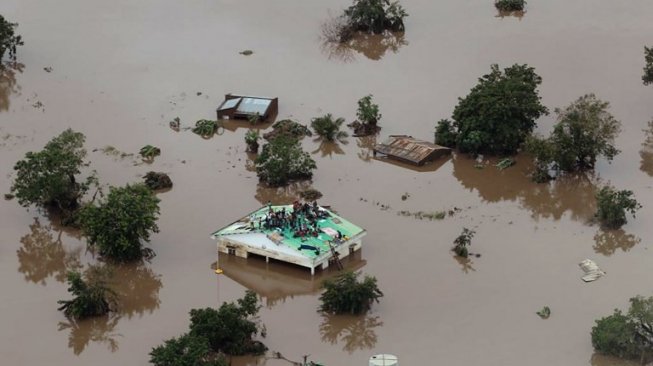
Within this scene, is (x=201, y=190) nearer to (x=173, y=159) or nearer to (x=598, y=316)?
(x=173, y=159)

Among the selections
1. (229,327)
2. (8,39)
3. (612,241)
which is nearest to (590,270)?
(612,241)

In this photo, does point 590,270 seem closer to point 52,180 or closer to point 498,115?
point 498,115

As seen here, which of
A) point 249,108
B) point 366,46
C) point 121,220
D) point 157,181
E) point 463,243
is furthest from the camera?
point 366,46

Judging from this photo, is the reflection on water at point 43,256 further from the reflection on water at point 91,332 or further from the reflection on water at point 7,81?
the reflection on water at point 7,81

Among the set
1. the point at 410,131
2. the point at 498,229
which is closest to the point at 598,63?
the point at 410,131

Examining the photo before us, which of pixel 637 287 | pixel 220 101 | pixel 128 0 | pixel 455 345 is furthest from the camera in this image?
pixel 128 0

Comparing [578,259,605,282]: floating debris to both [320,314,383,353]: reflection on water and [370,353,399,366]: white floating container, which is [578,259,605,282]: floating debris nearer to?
[320,314,383,353]: reflection on water
